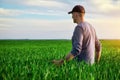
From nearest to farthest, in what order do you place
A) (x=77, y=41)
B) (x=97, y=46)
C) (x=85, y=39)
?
(x=77, y=41), (x=85, y=39), (x=97, y=46)

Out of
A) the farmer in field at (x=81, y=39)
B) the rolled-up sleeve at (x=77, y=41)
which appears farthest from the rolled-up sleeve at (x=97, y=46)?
the rolled-up sleeve at (x=77, y=41)

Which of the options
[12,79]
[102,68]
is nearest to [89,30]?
[102,68]

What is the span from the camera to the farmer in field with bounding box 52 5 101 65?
8.30 m

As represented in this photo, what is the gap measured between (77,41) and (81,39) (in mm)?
149

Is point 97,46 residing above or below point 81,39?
below

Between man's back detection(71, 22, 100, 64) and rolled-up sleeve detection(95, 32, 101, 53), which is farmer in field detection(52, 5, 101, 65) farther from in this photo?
rolled-up sleeve detection(95, 32, 101, 53)

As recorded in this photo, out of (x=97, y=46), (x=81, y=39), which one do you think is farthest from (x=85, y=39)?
(x=97, y=46)

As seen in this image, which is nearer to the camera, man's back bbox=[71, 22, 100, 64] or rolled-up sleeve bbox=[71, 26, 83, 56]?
rolled-up sleeve bbox=[71, 26, 83, 56]

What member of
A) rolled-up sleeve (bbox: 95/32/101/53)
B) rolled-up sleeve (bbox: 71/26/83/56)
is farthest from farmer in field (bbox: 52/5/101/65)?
rolled-up sleeve (bbox: 95/32/101/53)

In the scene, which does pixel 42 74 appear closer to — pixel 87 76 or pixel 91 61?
pixel 87 76

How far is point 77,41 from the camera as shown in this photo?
8336 mm

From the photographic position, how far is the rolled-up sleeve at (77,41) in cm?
829

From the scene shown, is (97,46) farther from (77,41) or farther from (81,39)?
(77,41)

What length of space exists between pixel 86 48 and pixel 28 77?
3.24 m
